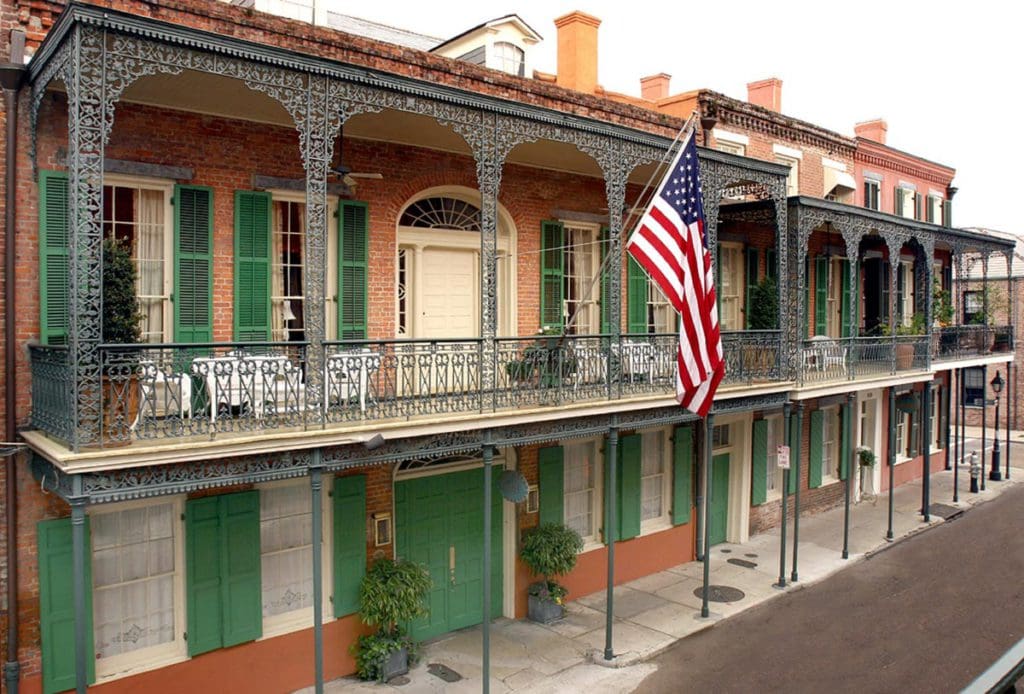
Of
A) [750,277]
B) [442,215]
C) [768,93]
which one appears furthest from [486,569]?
[768,93]

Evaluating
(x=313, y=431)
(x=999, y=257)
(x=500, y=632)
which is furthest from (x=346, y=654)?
(x=999, y=257)

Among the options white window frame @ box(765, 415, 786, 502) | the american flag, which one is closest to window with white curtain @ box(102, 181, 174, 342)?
the american flag

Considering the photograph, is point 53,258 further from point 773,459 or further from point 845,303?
point 845,303

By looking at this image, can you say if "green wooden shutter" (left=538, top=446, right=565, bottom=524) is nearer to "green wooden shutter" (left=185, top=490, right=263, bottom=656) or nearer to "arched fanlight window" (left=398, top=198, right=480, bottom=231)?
"arched fanlight window" (left=398, top=198, right=480, bottom=231)

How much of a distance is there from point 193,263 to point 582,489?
7565mm

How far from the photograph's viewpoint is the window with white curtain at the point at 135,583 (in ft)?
28.0

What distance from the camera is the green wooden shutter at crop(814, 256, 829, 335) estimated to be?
19.0 m

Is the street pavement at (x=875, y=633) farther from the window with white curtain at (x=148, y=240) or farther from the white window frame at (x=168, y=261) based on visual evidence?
the window with white curtain at (x=148, y=240)

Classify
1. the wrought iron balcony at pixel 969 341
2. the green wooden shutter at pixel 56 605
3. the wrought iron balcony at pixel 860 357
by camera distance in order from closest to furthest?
the green wooden shutter at pixel 56 605
the wrought iron balcony at pixel 860 357
the wrought iron balcony at pixel 969 341

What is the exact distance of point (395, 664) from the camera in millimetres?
10109

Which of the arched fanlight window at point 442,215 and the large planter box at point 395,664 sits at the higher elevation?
the arched fanlight window at point 442,215

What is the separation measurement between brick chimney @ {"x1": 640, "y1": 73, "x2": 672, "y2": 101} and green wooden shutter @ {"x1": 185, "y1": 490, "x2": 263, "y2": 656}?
14762 mm

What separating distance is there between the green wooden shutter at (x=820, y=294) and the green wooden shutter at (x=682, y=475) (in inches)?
228

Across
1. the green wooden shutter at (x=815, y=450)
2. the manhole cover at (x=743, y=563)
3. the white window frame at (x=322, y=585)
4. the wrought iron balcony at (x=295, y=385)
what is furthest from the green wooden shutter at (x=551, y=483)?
the green wooden shutter at (x=815, y=450)
